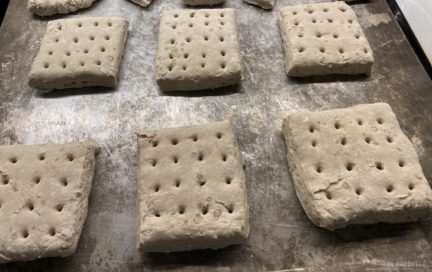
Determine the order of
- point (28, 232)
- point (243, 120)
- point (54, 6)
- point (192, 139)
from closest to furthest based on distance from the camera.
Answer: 1. point (28, 232)
2. point (192, 139)
3. point (243, 120)
4. point (54, 6)

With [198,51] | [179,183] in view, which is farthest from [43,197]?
[198,51]

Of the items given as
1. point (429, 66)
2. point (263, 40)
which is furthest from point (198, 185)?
point (429, 66)

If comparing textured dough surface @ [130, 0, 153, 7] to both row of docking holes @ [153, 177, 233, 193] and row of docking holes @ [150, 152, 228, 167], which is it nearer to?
row of docking holes @ [150, 152, 228, 167]

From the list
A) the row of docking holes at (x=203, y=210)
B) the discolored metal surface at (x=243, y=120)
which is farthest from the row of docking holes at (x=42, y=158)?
the row of docking holes at (x=203, y=210)

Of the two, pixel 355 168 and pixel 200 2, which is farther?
pixel 200 2

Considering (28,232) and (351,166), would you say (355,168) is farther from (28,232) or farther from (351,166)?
(28,232)

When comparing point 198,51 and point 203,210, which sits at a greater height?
point 198,51

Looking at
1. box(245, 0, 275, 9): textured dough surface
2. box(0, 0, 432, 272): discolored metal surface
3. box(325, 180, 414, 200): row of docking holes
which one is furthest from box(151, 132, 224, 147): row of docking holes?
box(245, 0, 275, 9): textured dough surface
